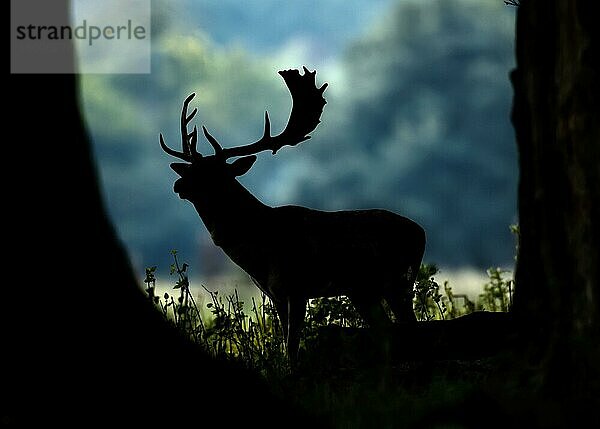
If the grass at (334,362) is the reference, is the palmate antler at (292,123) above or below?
above

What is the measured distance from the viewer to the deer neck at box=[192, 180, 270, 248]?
758 centimetres

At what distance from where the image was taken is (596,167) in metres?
3.05

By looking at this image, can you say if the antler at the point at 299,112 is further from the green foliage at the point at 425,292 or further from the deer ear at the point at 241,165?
the green foliage at the point at 425,292

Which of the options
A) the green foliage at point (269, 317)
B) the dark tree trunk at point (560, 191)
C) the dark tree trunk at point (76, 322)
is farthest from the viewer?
the green foliage at point (269, 317)

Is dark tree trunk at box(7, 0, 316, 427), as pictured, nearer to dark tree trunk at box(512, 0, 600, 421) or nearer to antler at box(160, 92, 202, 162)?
dark tree trunk at box(512, 0, 600, 421)

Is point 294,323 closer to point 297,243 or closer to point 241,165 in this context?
point 297,243

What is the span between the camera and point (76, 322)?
9.43 ft

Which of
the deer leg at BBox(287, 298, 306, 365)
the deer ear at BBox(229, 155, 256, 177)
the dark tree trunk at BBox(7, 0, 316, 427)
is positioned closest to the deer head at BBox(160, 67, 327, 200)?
the deer ear at BBox(229, 155, 256, 177)

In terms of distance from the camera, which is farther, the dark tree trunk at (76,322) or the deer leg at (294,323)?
the deer leg at (294,323)

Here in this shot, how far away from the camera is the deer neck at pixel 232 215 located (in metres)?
7.58

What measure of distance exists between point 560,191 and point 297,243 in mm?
4506

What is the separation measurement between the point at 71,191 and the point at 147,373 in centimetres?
77

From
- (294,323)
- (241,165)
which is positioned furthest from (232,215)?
(294,323)

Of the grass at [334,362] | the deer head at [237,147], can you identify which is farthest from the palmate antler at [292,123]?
the grass at [334,362]
